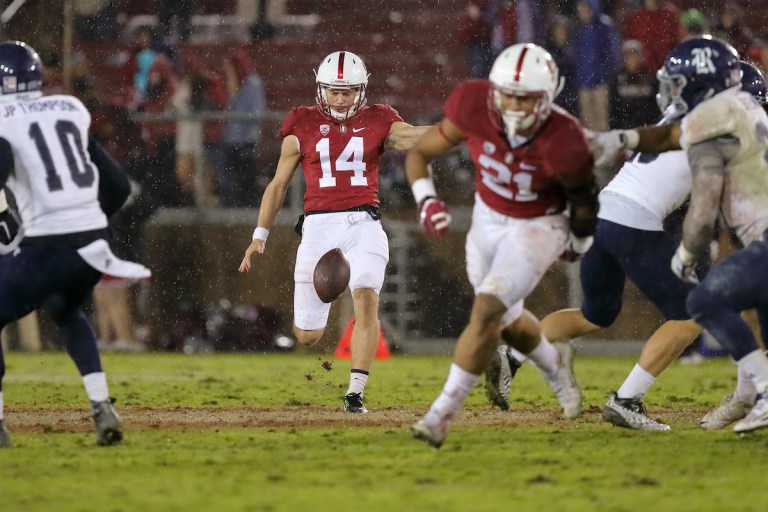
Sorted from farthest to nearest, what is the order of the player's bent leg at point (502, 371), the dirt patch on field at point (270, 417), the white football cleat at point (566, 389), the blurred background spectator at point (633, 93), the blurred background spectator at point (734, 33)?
the blurred background spectator at point (734, 33)
the blurred background spectator at point (633, 93)
the dirt patch on field at point (270, 417)
the white football cleat at point (566, 389)
the player's bent leg at point (502, 371)

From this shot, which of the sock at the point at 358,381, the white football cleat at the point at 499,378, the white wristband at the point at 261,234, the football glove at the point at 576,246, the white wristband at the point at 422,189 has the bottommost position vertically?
the sock at the point at 358,381

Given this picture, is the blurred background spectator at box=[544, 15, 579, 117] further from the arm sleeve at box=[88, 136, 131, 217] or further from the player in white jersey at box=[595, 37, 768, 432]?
the arm sleeve at box=[88, 136, 131, 217]

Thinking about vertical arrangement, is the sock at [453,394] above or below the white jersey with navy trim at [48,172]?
below

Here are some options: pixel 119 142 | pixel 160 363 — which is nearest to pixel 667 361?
pixel 160 363

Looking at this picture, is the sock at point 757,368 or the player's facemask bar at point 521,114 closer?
the player's facemask bar at point 521,114

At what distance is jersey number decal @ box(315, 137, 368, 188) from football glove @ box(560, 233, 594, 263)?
210cm

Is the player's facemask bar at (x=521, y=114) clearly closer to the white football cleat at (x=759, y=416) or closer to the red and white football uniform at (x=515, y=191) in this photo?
the red and white football uniform at (x=515, y=191)

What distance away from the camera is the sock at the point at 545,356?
252 inches

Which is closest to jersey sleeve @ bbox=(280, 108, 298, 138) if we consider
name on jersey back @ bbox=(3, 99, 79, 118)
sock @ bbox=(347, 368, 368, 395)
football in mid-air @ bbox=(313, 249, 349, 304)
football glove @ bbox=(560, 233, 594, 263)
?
football in mid-air @ bbox=(313, 249, 349, 304)

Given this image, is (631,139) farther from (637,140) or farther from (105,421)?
(105,421)

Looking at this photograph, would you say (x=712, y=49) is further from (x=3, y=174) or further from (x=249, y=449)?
(x=3, y=174)

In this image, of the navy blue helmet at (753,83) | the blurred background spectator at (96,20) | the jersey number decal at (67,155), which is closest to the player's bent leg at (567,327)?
the navy blue helmet at (753,83)

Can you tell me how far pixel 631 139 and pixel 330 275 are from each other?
97.5 inches

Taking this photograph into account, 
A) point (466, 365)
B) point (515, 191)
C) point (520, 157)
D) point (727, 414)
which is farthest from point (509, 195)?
point (727, 414)
